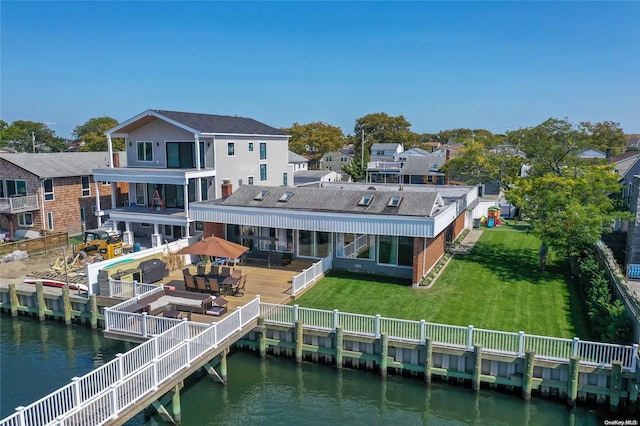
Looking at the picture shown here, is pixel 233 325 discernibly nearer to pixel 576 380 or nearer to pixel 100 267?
pixel 100 267

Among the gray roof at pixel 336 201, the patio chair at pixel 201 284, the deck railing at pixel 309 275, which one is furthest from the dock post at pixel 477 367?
the patio chair at pixel 201 284

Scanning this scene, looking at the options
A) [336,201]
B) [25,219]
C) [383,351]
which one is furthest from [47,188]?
[383,351]

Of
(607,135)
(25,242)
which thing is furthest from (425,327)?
(607,135)

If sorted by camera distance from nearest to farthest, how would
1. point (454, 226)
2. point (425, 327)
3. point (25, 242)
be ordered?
point (425, 327), point (25, 242), point (454, 226)

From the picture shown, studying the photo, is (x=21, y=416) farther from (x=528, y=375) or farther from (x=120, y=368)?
(x=528, y=375)

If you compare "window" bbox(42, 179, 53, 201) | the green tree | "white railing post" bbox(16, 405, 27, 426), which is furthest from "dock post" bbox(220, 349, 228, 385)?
the green tree

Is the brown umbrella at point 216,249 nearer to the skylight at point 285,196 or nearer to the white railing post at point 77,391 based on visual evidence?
the skylight at point 285,196
